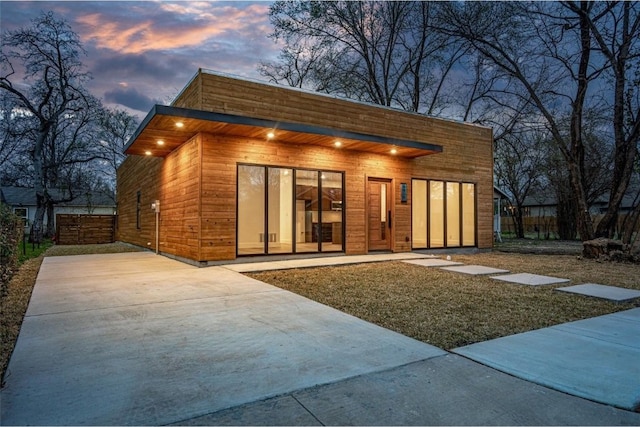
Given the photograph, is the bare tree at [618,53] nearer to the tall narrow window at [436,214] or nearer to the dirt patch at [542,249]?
the dirt patch at [542,249]

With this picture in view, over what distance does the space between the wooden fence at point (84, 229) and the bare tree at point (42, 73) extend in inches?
39.5

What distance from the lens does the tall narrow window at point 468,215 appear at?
11.4 meters

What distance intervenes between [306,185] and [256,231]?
5.26 ft

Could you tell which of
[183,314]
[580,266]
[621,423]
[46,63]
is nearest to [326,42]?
[46,63]

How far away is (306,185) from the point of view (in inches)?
341

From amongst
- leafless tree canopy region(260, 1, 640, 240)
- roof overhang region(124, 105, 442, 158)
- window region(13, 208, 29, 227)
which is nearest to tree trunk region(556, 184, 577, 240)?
leafless tree canopy region(260, 1, 640, 240)

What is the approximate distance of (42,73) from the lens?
17.0 meters

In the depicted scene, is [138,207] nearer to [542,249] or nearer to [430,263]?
[430,263]

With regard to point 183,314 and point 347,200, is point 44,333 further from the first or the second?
point 347,200

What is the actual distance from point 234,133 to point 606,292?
6723 mm

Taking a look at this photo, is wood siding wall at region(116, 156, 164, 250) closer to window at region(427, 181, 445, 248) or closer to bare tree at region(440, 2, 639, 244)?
window at region(427, 181, 445, 248)

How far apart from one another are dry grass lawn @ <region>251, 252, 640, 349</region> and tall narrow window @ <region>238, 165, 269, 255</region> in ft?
4.72

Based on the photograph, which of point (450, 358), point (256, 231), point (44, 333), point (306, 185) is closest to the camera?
point (450, 358)

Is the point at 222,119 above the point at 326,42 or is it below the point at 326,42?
below
